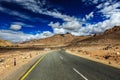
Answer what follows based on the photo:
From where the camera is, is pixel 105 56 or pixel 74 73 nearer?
pixel 74 73

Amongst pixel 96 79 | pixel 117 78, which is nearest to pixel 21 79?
pixel 96 79

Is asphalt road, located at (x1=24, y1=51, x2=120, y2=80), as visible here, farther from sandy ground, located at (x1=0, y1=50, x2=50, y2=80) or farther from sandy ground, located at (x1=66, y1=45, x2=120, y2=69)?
sandy ground, located at (x1=66, y1=45, x2=120, y2=69)

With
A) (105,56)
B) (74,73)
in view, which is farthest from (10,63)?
(105,56)

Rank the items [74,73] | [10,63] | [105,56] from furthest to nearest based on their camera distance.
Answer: [105,56]
[10,63]
[74,73]

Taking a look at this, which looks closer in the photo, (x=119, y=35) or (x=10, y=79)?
(x=10, y=79)

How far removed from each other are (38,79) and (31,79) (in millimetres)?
388

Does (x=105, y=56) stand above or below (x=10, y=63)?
below

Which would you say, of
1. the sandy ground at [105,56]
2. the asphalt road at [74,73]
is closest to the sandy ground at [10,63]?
the asphalt road at [74,73]

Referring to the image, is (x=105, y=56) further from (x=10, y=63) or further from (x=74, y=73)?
Result: (x=74, y=73)

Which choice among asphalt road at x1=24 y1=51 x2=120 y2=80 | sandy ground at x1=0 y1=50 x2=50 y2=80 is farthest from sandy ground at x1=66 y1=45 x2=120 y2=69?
sandy ground at x1=0 y1=50 x2=50 y2=80

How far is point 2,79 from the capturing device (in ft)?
31.1

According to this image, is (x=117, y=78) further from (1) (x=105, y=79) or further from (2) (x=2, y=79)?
(2) (x=2, y=79)

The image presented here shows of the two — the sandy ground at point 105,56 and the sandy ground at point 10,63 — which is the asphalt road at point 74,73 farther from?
the sandy ground at point 105,56

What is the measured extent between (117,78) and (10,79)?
593 centimetres
